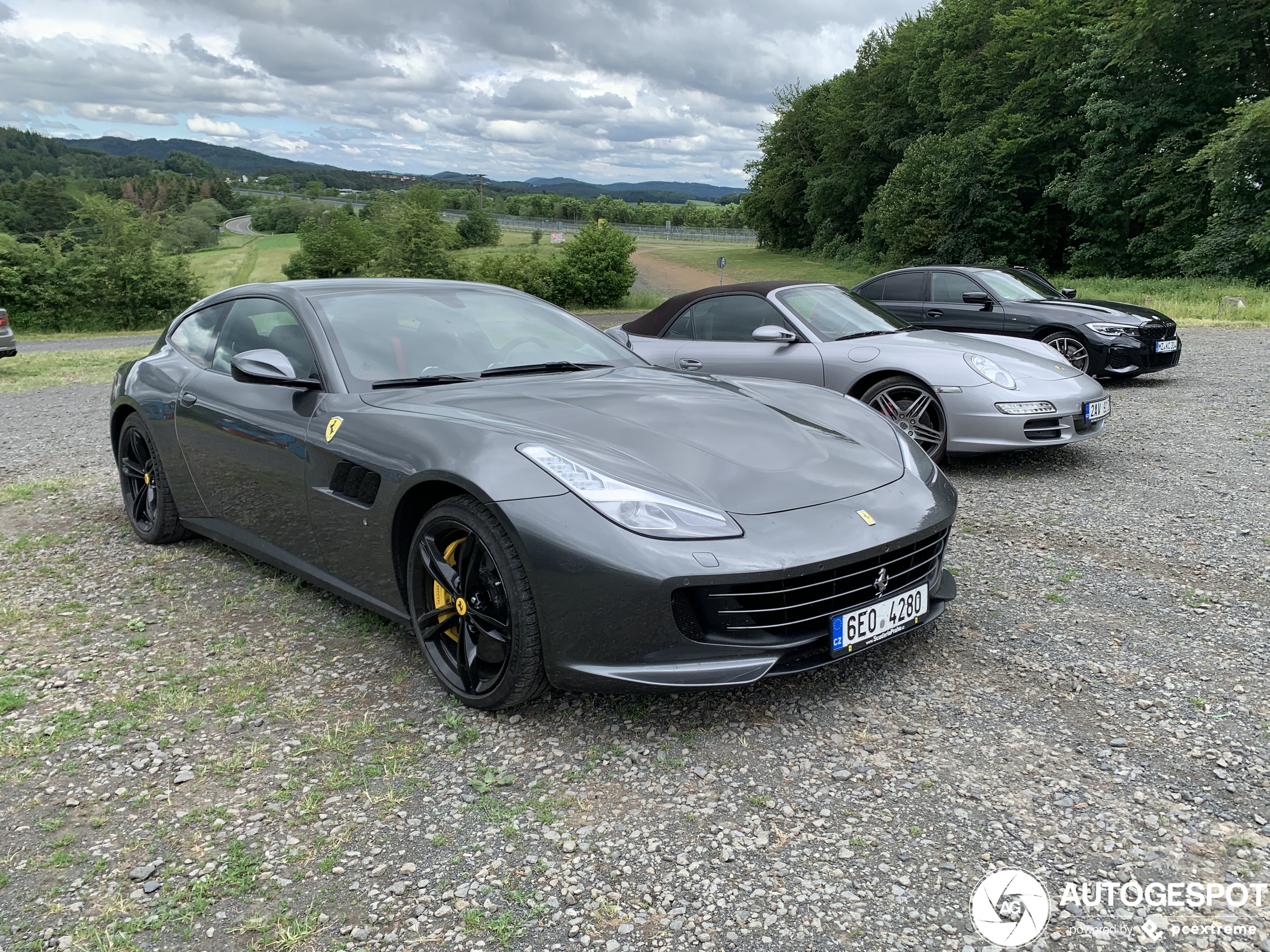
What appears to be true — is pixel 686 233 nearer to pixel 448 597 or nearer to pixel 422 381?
pixel 422 381

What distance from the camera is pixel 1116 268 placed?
104 feet

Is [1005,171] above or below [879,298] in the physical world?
above

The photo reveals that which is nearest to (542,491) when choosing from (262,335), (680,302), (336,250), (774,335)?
(262,335)

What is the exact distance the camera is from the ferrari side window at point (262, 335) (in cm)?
364

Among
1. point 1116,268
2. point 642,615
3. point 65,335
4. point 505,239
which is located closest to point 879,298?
point 642,615

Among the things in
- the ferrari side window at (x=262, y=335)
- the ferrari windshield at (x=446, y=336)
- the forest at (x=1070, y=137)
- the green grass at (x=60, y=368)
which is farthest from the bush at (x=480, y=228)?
the ferrari windshield at (x=446, y=336)

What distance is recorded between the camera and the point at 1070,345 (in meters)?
9.88

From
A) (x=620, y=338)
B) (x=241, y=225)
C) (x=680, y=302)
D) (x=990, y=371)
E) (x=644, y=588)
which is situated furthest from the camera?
(x=241, y=225)

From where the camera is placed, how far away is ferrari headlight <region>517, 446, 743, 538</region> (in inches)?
102

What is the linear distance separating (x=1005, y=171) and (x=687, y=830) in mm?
40091

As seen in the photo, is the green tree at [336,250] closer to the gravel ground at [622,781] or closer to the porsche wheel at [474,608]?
the gravel ground at [622,781]

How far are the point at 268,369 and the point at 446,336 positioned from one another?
28.5 inches

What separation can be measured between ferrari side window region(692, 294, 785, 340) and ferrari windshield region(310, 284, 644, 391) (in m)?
2.74

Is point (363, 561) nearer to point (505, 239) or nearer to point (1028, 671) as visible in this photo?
point (1028, 671)
